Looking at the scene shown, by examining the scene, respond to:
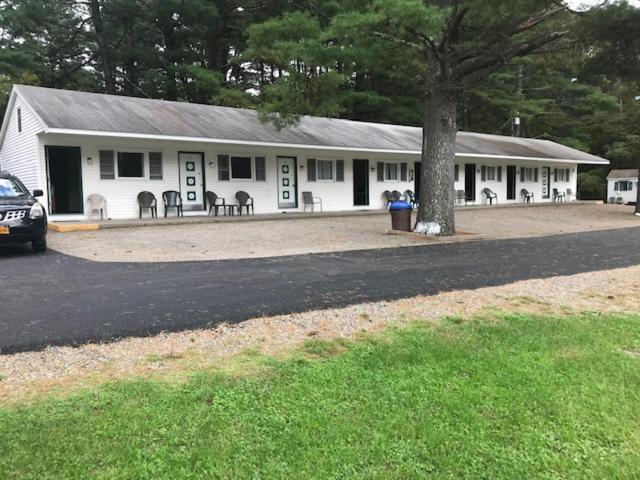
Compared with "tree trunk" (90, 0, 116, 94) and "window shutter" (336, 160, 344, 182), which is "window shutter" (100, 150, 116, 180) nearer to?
"window shutter" (336, 160, 344, 182)

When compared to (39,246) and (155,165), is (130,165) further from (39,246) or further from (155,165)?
(39,246)

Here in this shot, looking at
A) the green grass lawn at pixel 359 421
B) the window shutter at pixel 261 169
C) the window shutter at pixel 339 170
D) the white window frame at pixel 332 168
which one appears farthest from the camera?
the window shutter at pixel 339 170

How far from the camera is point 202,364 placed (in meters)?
3.83

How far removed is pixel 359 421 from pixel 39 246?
29.1ft

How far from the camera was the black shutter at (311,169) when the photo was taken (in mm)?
20859

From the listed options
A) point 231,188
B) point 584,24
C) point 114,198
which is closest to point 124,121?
point 114,198

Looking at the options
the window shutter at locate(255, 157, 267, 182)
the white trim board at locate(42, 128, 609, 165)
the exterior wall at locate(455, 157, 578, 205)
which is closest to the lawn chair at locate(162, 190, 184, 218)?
the white trim board at locate(42, 128, 609, 165)

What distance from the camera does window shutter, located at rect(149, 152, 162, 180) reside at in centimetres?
1691

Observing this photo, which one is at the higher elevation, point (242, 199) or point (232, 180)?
point (232, 180)

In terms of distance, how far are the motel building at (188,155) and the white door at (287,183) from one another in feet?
0.12

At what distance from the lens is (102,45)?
2798 cm

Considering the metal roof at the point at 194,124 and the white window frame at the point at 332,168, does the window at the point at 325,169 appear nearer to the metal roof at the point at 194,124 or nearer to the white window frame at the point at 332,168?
the white window frame at the point at 332,168

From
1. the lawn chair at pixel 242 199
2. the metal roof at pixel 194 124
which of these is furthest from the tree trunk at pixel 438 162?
the lawn chair at pixel 242 199

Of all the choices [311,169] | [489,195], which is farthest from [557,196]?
[311,169]
